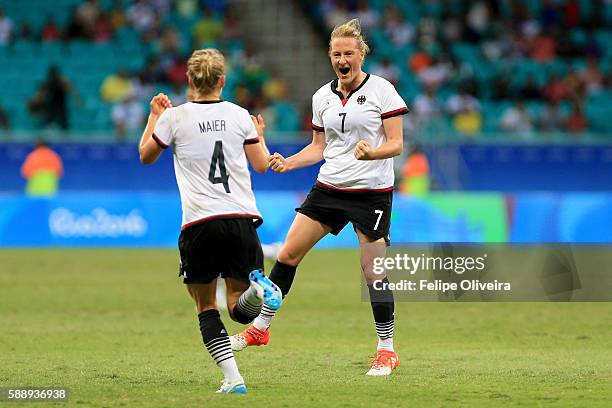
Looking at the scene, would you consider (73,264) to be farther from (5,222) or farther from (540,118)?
(540,118)

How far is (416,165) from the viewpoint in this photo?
26.0m

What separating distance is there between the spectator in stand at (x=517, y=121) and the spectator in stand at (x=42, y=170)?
1036cm

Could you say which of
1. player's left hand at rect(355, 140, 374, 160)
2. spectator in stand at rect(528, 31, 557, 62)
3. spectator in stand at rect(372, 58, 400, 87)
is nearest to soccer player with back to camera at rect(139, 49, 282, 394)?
player's left hand at rect(355, 140, 374, 160)

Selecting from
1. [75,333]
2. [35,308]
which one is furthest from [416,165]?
[75,333]

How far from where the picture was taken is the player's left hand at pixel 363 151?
29.1ft

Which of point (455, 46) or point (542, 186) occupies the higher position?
point (455, 46)

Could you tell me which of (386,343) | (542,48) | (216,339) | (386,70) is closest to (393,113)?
(386,343)

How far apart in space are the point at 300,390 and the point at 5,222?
1541 cm

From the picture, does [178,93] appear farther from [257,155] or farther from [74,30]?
[257,155]

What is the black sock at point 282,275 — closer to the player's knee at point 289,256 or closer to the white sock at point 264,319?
the player's knee at point 289,256

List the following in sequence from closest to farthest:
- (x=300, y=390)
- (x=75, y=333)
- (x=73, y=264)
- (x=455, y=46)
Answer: (x=300, y=390) → (x=75, y=333) → (x=73, y=264) → (x=455, y=46)

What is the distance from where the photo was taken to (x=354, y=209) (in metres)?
9.50

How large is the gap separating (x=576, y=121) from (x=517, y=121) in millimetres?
1462

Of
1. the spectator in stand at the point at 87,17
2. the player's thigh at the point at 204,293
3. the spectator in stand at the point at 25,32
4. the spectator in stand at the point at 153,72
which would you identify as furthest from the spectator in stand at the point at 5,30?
the player's thigh at the point at 204,293
